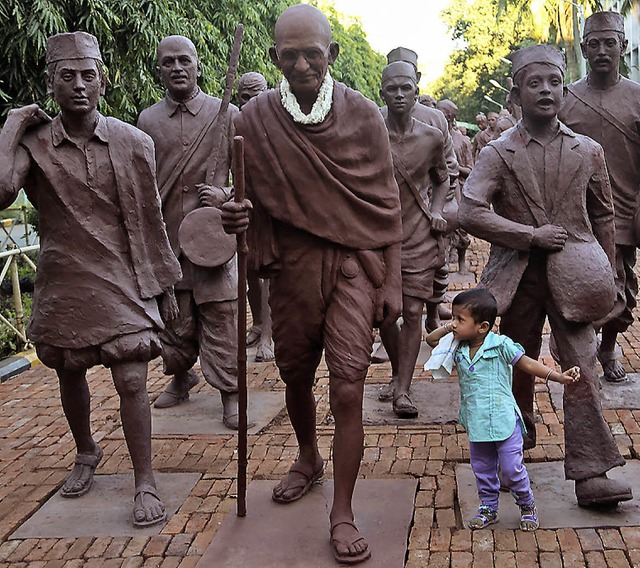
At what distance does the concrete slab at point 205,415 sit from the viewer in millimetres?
6496

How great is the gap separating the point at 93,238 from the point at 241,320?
3.30 ft

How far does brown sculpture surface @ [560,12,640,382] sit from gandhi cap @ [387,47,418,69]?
4.12 feet

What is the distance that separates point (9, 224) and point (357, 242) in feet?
26.5

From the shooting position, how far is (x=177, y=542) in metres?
4.66

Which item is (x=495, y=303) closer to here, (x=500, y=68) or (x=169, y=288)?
(x=169, y=288)

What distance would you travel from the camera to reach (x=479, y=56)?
50.7 m

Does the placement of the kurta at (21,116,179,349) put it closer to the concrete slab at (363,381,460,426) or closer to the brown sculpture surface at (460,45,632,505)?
the brown sculpture surface at (460,45,632,505)

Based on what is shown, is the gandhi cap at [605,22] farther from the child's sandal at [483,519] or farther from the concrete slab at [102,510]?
the concrete slab at [102,510]

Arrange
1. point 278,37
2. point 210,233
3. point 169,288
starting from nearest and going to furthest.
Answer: point 278,37
point 169,288
point 210,233

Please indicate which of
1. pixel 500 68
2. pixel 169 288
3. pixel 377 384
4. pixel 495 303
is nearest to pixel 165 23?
pixel 377 384

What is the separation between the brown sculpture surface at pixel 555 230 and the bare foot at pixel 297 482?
4.27 feet

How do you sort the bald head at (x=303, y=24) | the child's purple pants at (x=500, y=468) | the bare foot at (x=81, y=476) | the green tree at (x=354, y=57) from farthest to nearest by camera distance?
the green tree at (x=354, y=57), the bare foot at (x=81, y=476), the child's purple pants at (x=500, y=468), the bald head at (x=303, y=24)

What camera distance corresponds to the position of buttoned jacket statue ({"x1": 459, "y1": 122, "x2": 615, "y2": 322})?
15.4 ft

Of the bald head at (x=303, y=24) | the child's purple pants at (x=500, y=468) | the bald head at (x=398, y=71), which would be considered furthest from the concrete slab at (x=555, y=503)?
the bald head at (x=398, y=71)
